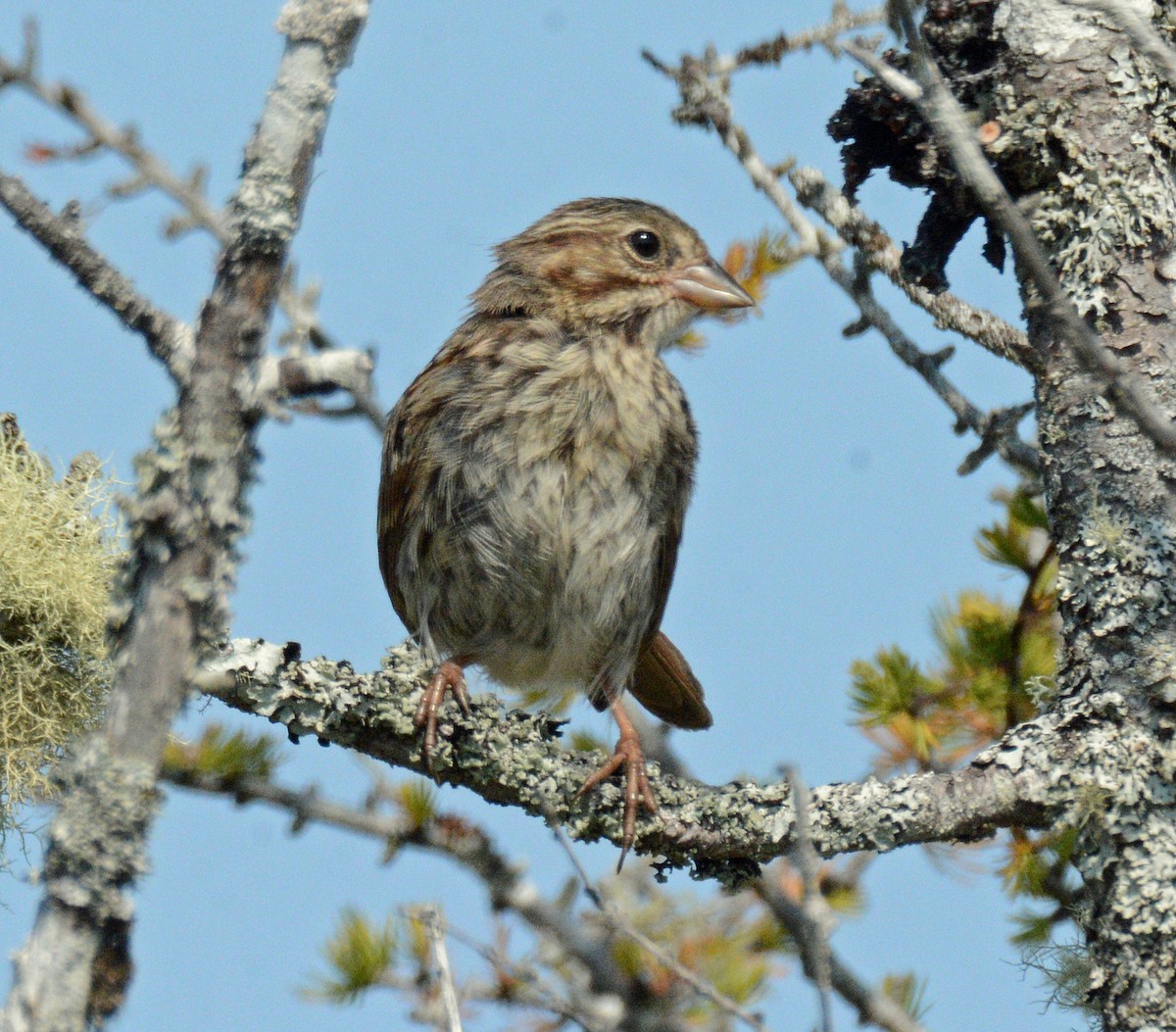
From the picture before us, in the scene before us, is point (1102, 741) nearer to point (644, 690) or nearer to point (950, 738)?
point (950, 738)

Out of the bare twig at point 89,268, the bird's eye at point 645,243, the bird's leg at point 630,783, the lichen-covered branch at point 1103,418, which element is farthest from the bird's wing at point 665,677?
the bare twig at point 89,268

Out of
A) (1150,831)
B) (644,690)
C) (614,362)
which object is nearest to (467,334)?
(614,362)

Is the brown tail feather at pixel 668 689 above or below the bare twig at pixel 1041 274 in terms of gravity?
above

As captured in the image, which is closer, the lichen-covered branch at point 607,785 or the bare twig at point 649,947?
the bare twig at point 649,947

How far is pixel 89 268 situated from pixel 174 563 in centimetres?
50

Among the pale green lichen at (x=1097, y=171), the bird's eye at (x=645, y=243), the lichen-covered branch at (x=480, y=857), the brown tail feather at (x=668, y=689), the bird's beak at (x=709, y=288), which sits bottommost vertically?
the lichen-covered branch at (x=480, y=857)

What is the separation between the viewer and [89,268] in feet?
5.68

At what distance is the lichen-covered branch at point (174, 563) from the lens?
129 centimetres

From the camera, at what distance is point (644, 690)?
13.9 ft

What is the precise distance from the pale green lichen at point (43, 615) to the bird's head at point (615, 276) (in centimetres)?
157

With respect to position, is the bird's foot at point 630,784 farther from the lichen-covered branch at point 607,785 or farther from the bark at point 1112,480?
the bark at point 1112,480

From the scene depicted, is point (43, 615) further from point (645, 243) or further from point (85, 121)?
point (645, 243)

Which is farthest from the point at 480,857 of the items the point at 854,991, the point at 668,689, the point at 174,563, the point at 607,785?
the point at 174,563

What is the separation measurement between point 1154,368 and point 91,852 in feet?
6.55
